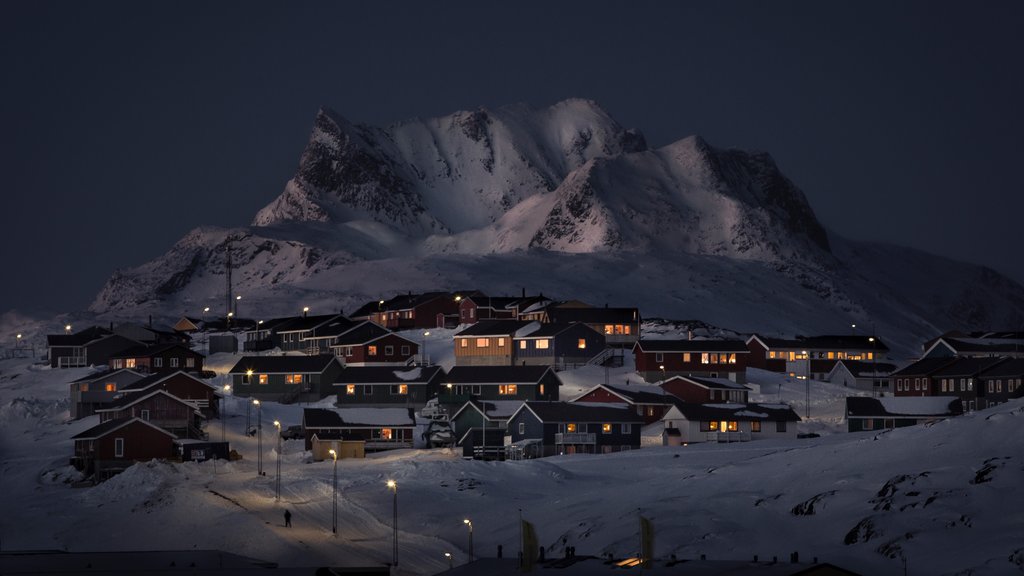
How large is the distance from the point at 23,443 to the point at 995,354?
260 ft

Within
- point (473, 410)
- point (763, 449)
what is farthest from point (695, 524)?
point (473, 410)

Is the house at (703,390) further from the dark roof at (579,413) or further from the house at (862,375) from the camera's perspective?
the house at (862,375)

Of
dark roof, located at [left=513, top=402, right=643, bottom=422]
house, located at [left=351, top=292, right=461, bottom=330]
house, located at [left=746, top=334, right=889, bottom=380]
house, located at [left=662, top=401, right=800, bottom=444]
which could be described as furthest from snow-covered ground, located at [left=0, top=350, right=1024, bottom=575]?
house, located at [left=351, top=292, right=461, bottom=330]

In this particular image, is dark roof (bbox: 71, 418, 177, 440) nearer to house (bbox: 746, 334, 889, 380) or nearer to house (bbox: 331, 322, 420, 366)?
house (bbox: 331, 322, 420, 366)

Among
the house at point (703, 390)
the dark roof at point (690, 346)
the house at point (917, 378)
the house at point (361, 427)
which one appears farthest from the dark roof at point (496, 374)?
the house at point (917, 378)

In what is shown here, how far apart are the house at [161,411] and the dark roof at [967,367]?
51981mm

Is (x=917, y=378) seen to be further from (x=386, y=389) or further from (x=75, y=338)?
(x=75, y=338)

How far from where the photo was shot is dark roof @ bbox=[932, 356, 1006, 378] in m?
116

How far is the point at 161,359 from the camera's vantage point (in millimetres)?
123875

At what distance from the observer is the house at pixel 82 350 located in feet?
435

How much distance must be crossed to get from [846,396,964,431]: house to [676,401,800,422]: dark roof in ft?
11.9

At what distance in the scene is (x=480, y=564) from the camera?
5719cm

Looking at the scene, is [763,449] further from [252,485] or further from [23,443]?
[23,443]

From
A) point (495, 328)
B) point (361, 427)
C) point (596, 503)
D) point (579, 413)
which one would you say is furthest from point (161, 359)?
point (596, 503)
